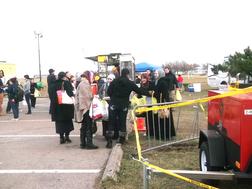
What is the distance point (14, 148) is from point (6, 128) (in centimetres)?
391

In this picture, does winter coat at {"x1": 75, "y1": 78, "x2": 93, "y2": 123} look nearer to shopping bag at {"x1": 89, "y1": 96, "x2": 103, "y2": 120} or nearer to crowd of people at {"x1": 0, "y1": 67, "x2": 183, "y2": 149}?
crowd of people at {"x1": 0, "y1": 67, "x2": 183, "y2": 149}

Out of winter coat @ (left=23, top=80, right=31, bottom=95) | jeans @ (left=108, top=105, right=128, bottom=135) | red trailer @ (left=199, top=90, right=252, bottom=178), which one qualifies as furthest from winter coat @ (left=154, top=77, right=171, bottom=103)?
winter coat @ (left=23, top=80, right=31, bottom=95)

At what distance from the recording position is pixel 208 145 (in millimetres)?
5844

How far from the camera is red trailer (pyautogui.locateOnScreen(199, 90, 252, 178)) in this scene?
4773 mm

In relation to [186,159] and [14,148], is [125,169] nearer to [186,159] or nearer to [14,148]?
A: [186,159]

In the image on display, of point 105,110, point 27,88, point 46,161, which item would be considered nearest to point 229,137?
point 46,161

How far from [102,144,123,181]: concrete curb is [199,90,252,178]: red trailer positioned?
140 centimetres

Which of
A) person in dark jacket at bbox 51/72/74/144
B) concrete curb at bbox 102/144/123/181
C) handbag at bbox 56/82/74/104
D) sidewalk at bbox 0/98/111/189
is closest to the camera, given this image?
concrete curb at bbox 102/144/123/181

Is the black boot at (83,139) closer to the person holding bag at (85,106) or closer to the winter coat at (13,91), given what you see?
the person holding bag at (85,106)

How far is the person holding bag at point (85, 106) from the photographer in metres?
9.27

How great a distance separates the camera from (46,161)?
8.23 m

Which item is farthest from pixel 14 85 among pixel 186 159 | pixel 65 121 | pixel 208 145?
pixel 208 145

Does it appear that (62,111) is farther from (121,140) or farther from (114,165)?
(114,165)

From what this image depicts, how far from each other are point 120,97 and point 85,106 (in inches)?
32.6
